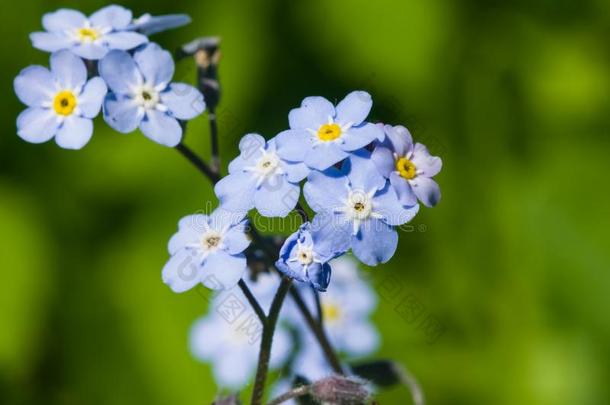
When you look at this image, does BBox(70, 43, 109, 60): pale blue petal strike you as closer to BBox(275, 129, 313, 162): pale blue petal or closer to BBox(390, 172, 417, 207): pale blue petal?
BBox(275, 129, 313, 162): pale blue petal

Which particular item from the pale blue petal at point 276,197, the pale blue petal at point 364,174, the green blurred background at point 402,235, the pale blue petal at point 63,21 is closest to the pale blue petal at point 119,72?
the pale blue petal at point 63,21

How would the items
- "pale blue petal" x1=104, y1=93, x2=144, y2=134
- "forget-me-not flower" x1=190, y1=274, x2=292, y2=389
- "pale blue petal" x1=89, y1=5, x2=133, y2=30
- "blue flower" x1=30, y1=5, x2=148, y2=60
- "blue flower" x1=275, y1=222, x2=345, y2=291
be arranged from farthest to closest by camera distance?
"forget-me-not flower" x1=190, y1=274, x2=292, y2=389 < "pale blue petal" x1=89, y1=5, x2=133, y2=30 < "blue flower" x1=30, y1=5, x2=148, y2=60 < "pale blue petal" x1=104, y1=93, x2=144, y2=134 < "blue flower" x1=275, y1=222, x2=345, y2=291

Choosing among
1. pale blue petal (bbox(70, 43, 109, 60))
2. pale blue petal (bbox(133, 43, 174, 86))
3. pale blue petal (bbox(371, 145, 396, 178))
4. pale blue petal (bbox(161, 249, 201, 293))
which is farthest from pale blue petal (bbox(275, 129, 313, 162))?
pale blue petal (bbox(70, 43, 109, 60))

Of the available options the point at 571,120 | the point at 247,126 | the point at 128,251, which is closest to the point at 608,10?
the point at 571,120

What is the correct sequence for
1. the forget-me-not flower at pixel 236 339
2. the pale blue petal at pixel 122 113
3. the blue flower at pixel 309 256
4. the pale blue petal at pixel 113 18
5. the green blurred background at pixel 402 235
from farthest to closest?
1. the green blurred background at pixel 402 235
2. the forget-me-not flower at pixel 236 339
3. the pale blue petal at pixel 113 18
4. the pale blue petal at pixel 122 113
5. the blue flower at pixel 309 256

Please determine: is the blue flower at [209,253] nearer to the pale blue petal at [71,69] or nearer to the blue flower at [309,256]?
the blue flower at [309,256]

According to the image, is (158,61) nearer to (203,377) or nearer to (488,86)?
(203,377)
